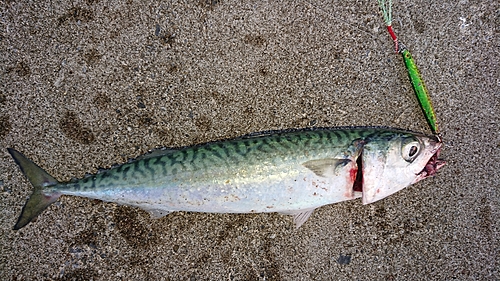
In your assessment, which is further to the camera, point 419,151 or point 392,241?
point 392,241

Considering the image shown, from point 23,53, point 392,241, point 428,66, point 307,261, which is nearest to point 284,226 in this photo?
point 307,261

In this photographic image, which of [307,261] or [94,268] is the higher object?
[307,261]

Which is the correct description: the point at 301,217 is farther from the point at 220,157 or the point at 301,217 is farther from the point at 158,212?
the point at 158,212

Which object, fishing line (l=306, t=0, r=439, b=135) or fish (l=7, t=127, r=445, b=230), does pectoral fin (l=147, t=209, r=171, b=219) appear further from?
fishing line (l=306, t=0, r=439, b=135)

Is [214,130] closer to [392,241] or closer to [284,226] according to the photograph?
[284,226]

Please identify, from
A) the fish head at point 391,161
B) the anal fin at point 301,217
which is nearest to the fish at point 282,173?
the fish head at point 391,161

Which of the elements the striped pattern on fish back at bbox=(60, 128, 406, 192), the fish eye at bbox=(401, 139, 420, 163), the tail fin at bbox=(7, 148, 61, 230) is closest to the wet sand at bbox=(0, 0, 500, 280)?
the tail fin at bbox=(7, 148, 61, 230)

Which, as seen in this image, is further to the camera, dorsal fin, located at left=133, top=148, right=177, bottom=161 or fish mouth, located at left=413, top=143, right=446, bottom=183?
dorsal fin, located at left=133, top=148, right=177, bottom=161

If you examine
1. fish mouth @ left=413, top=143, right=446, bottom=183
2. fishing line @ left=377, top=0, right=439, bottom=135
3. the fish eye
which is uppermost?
fishing line @ left=377, top=0, right=439, bottom=135

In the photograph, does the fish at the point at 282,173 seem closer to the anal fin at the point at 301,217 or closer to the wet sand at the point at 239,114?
the anal fin at the point at 301,217
